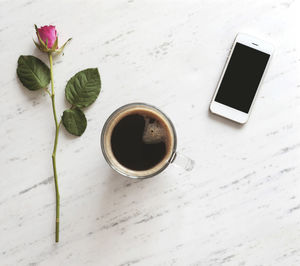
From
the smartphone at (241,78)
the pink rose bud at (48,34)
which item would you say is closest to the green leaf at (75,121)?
the pink rose bud at (48,34)

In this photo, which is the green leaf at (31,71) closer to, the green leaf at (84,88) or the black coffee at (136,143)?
the green leaf at (84,88)

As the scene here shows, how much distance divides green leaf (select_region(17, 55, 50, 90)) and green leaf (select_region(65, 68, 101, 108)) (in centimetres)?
6

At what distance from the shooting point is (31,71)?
34.1 inches

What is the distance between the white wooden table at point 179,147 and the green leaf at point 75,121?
17mm

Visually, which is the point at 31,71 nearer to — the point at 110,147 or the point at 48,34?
the point at 48,34

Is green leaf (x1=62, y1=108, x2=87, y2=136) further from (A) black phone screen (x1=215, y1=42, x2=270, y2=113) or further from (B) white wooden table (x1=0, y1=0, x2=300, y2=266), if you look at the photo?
(A) black phone screen (x1=215, y1=42, x2=270, y2=113)

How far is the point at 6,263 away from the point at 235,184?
0.52m

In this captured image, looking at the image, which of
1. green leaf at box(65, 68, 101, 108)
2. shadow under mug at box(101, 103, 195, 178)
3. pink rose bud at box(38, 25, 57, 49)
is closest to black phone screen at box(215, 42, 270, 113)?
shadow under mug at box(101, 103, 195, 178)

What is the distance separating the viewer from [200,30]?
34.7 inches

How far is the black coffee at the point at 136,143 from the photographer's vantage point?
0.81 metres

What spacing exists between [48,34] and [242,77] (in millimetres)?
421

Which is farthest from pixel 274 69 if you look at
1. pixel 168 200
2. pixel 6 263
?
pixel 6 263

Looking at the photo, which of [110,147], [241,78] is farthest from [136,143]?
[241,78]

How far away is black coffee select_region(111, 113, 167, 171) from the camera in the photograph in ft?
2.64
